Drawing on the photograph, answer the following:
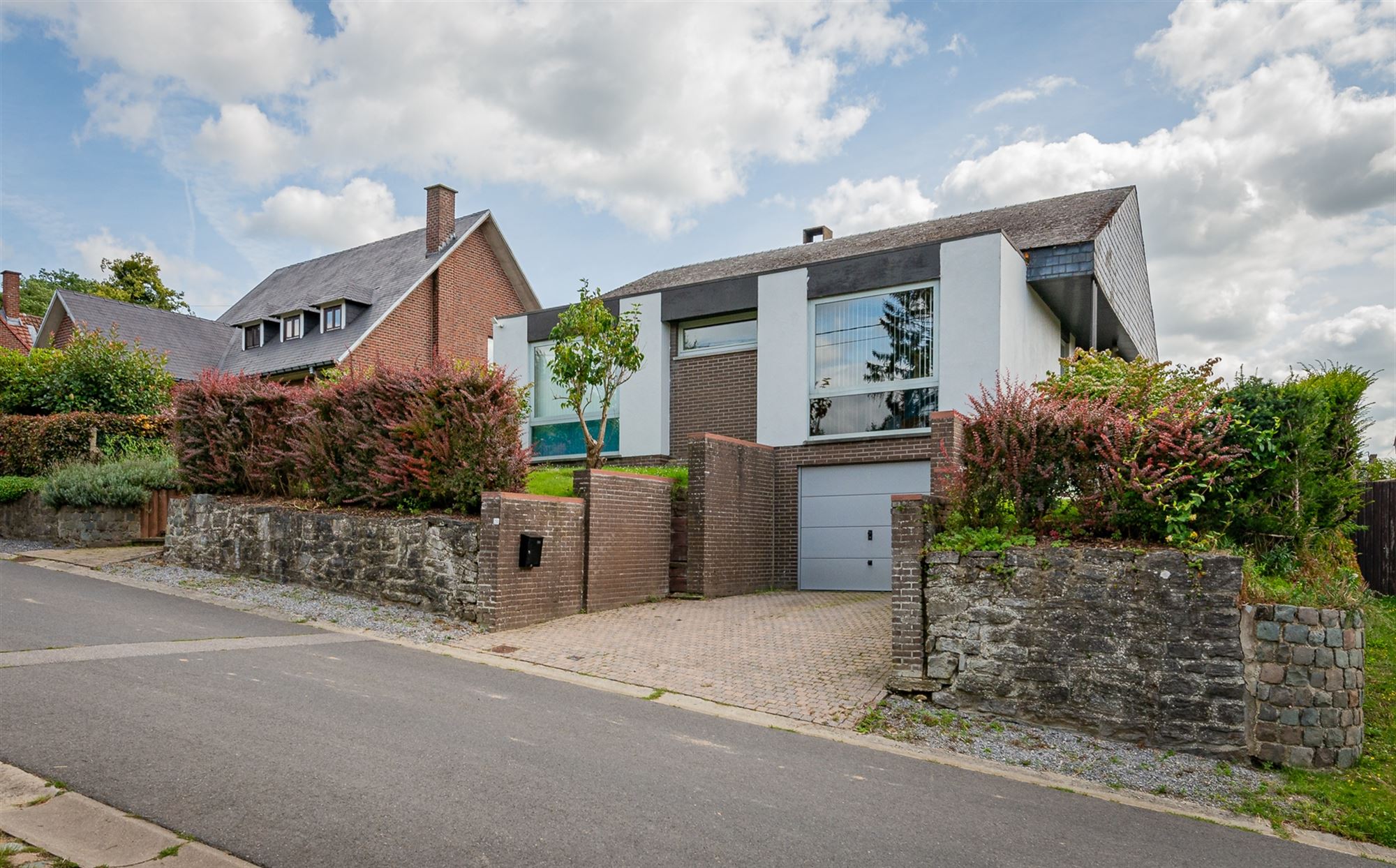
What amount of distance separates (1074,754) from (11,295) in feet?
140

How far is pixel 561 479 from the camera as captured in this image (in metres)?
14.5

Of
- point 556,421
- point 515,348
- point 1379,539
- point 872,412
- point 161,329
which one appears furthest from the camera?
point 161,329

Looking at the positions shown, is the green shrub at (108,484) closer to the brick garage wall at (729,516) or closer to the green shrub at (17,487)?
the green shrub at (17,487)

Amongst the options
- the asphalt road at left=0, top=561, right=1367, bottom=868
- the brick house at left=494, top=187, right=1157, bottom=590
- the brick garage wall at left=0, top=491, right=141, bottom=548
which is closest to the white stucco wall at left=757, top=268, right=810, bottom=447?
the brick house at left=494, top=187, right=1157, bottom=590

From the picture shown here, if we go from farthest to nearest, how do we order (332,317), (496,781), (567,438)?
(332,317) < (567,438) < (496,781)

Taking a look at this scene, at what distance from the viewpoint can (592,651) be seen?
9602 mm

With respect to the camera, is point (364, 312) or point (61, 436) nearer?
point (61, 436)

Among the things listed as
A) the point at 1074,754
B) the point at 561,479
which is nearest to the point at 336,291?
the point at 561,479

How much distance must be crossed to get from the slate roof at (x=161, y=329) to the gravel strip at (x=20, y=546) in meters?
12.4

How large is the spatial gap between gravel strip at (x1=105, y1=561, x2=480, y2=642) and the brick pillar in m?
4.86

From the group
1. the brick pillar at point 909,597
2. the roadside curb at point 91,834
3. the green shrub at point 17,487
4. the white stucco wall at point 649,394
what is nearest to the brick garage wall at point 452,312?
the green shrub at point 17,487

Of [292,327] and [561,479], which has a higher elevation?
[292,327]

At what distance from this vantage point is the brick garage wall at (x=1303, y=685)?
275 inches

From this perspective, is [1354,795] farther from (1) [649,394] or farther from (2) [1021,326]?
(1) [649,394]
